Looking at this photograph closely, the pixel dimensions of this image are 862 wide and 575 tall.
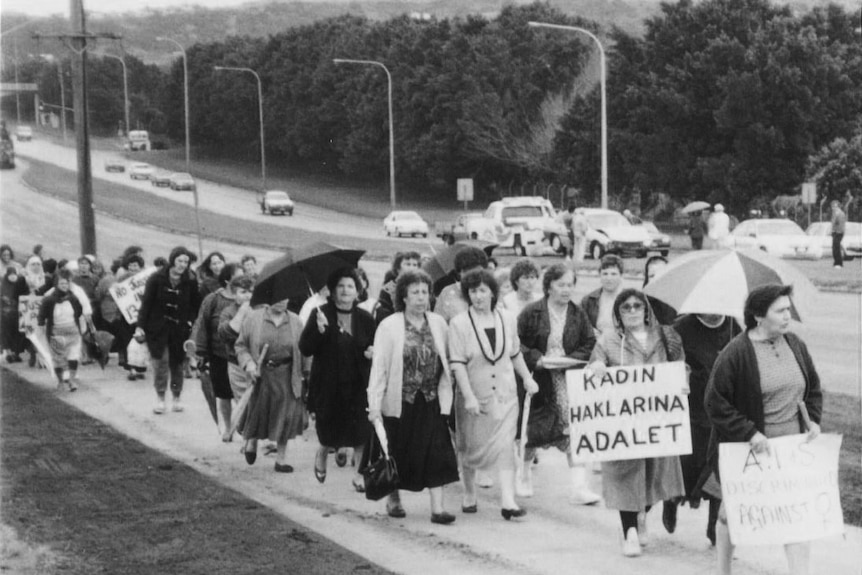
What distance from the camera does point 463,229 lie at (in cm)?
5250

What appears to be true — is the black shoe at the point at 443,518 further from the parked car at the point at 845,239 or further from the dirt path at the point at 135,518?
the parked car at the point at 845,239

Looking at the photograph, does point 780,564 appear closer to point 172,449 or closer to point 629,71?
point 172,449

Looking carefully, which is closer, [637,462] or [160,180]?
[637,462]

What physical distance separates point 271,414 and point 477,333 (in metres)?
2.95

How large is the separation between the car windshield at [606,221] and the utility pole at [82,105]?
20309 millimetres

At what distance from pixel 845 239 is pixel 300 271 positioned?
3333 cm

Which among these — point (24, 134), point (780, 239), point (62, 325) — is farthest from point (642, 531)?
point (24, 134)

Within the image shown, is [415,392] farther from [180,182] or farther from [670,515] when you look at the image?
[180,182]

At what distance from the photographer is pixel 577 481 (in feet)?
34.8

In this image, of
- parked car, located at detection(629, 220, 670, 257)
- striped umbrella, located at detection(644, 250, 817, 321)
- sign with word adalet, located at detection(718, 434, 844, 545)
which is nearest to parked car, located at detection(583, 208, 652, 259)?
parked car, located at detection(629, 220, 670, 257)

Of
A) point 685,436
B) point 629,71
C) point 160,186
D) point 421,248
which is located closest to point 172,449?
point 685,436

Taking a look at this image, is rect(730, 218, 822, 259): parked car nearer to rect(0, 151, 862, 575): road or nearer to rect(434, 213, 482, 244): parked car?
rect(434, 213, 482, 244): parked car

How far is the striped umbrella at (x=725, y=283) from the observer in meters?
8.29

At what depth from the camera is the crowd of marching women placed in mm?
7555
